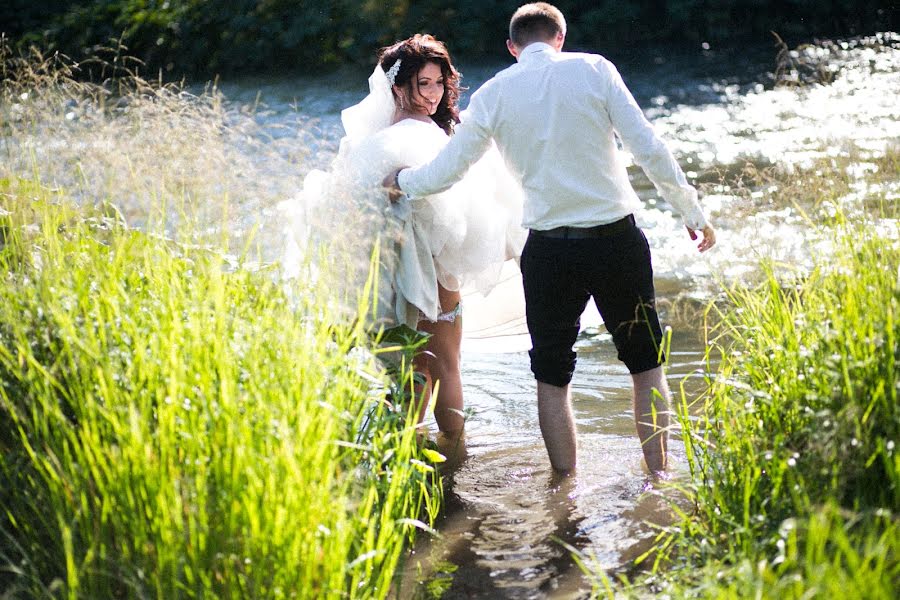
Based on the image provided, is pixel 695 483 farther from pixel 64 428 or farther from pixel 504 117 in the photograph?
pixel 64 428

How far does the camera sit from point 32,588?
246 centimetres

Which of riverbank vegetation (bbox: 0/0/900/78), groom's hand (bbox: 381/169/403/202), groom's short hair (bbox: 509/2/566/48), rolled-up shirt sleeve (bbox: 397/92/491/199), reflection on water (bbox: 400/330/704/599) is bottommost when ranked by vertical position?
reflection on water (bbox: 400/330/704/599)

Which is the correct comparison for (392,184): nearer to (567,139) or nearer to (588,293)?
(567,139)

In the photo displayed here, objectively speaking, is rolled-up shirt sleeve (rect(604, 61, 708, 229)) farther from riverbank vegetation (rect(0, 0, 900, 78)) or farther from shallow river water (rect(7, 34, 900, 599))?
riverbank vegetation (rect(0, 0, 900, 78))

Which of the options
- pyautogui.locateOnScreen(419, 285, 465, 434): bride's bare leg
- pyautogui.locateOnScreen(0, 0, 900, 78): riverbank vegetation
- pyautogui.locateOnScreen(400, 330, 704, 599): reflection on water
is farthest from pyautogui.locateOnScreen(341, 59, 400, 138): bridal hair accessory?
pyautogui.locateOnScreen(0, 0, 900, 78): riverbank vegetation

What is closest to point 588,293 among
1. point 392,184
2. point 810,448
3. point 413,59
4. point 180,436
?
point 392,184

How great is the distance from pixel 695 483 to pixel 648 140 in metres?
1.12

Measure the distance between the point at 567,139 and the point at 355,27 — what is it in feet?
45.6

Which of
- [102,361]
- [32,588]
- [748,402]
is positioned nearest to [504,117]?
[748,402]

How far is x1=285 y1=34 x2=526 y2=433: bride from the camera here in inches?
146

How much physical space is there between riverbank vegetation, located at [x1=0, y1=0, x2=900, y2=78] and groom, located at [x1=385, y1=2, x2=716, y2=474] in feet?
41.3

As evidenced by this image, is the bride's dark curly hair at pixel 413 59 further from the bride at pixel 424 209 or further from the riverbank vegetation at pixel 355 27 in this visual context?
the riverbank vegetation at pixel 355 27

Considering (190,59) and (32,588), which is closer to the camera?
(32,588)

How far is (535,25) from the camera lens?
354cm
